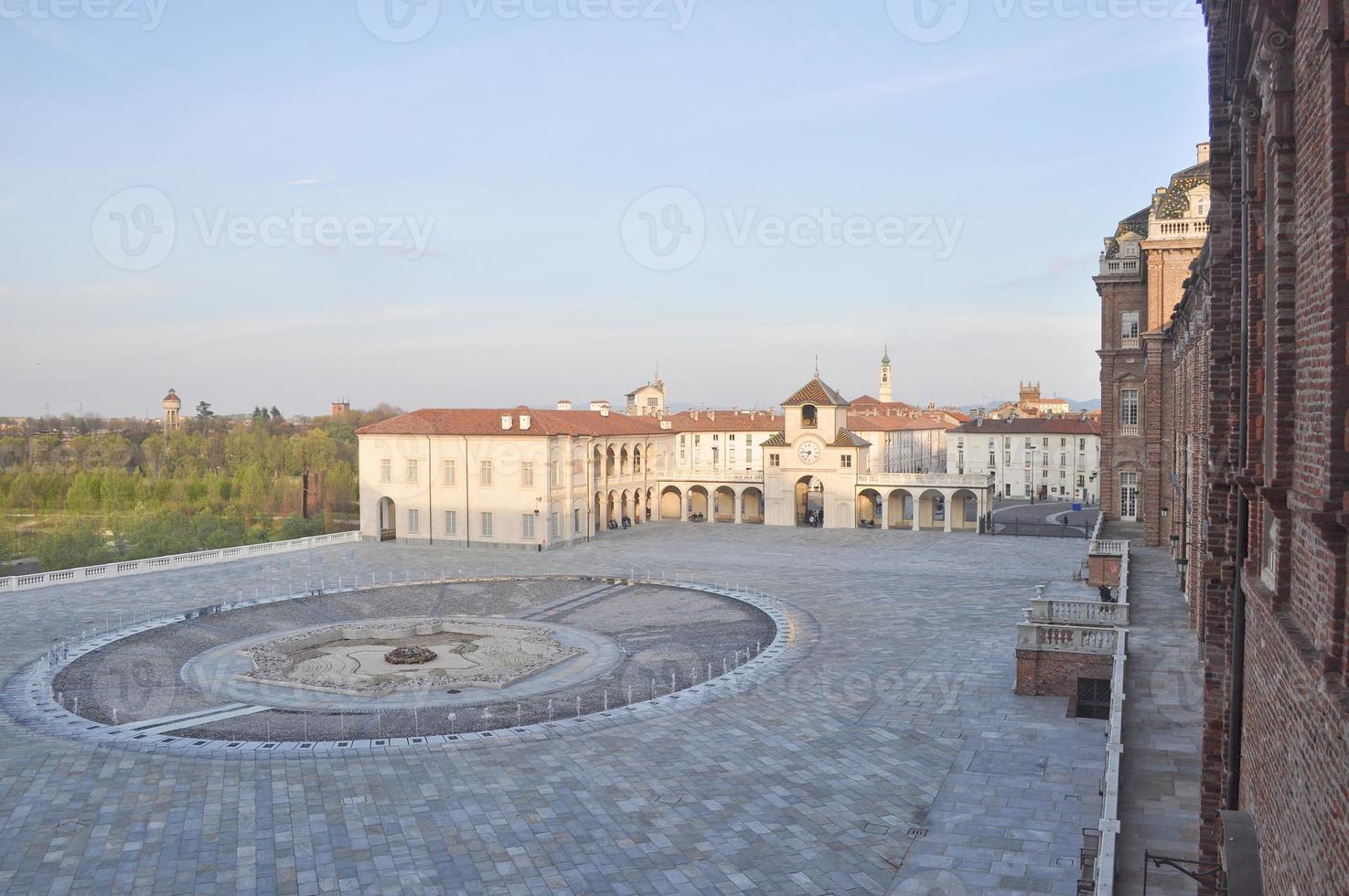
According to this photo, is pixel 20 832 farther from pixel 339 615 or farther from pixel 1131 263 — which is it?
pixel 1131 263

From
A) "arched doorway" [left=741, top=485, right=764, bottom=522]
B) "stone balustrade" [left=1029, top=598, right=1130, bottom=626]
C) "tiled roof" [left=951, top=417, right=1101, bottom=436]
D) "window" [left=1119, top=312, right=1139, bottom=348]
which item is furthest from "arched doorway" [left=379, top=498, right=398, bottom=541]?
"tiled roof" [left=951, top=417, right=1101, bottom=436]

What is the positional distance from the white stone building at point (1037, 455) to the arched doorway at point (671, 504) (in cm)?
2797

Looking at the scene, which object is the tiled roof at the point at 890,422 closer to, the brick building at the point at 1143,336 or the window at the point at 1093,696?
the brick building at the point at 1143,336

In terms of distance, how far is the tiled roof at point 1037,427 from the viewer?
8238 centimetres

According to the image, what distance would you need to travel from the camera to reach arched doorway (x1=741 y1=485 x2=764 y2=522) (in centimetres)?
6719

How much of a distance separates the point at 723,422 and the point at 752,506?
42.8 ft

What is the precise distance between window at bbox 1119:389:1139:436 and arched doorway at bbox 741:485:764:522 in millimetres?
27261

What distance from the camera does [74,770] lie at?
1742 centimetres

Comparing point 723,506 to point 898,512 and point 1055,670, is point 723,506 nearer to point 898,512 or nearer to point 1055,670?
point 898,512

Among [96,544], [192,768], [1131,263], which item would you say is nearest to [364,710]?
[192,768]

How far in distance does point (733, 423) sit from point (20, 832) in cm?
6800

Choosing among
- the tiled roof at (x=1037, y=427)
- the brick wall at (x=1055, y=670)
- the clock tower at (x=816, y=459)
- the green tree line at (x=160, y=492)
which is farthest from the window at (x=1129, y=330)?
the green tree line at (x=160, y=492)

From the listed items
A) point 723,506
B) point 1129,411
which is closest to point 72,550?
point 723,506

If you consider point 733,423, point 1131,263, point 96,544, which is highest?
point 1131,263
